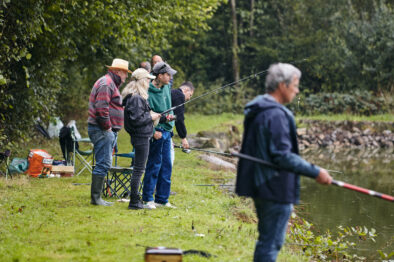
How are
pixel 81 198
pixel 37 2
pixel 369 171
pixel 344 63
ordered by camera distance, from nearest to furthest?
pixel 81 198 → pixel 37 2 → pixel 369 171 → pixel 344 63

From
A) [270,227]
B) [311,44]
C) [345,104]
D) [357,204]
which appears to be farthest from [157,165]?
[311,44]

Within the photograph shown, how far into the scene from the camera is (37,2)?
9680 millimetres

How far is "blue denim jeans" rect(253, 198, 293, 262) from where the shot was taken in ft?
13.0

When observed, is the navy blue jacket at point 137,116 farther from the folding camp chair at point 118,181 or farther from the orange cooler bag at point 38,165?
the orange cooler bag at point 38,165

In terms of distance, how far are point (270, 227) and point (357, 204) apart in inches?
270

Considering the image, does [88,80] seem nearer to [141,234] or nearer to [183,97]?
[183,97]

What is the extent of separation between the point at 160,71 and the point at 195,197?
2365 millimetres

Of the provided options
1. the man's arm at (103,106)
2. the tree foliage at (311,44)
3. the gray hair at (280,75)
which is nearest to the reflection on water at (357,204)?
the man's arm at (103,106)

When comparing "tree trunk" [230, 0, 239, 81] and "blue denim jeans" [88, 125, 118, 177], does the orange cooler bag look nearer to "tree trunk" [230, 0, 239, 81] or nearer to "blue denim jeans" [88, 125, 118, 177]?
"blue denim jeans" [88, 125, 118, 177]

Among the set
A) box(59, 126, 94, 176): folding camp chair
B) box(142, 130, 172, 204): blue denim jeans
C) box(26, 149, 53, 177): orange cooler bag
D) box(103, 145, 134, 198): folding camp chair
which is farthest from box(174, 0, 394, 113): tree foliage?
box(142, 130, 172, 204): blue denim jeans

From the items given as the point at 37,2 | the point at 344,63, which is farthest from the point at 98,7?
the point at 344,63

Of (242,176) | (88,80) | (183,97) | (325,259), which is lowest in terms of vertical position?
(325,259)

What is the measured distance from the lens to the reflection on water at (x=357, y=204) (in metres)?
8.37

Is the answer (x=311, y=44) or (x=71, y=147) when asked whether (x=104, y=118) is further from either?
(x=311, y=44)
